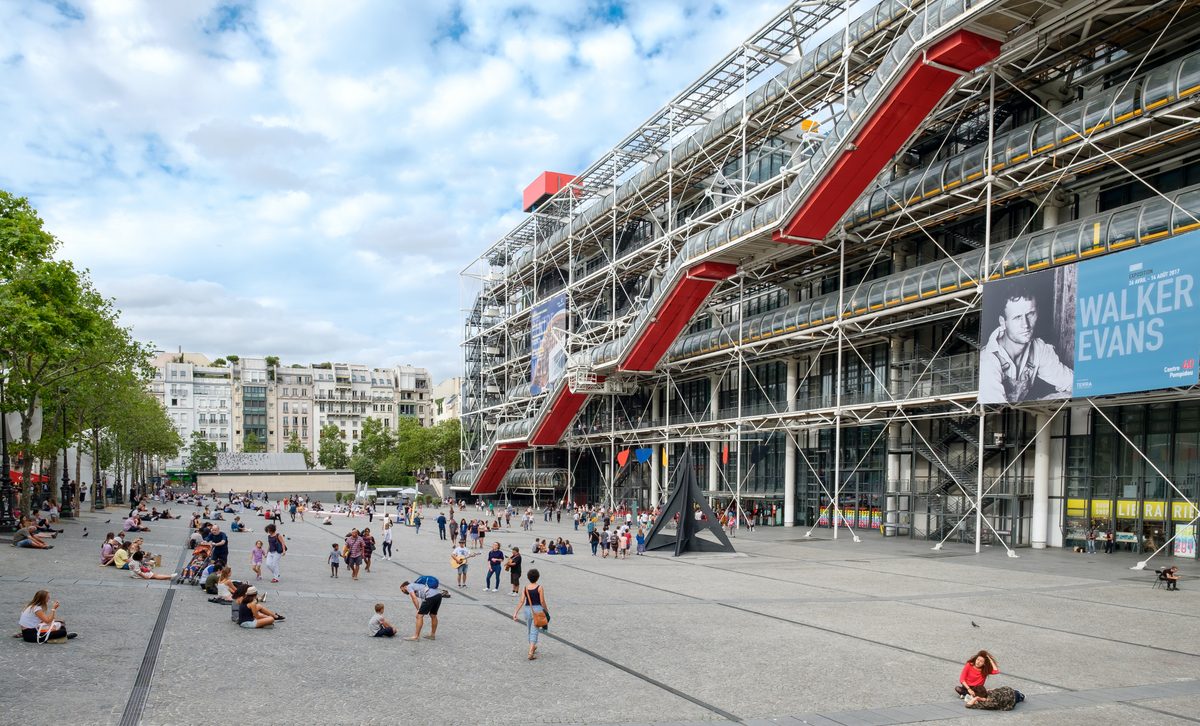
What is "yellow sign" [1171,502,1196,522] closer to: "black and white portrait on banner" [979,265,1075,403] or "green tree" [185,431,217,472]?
"black and white portrait on banner" [979,265,1075,403]

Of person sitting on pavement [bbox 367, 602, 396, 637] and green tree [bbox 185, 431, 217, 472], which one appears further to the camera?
green tree [bbox 185, 431, 217, 472]

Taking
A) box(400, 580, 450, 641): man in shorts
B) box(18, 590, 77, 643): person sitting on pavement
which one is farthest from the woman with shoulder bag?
box(18, 590, 77, 643): person sitting on pavement

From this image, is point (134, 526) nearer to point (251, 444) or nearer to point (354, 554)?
point (354, 554)

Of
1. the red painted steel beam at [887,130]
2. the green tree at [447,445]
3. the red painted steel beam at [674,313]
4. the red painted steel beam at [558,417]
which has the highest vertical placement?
the red painted steel beam at [887,130]

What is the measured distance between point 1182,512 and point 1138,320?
6.35m

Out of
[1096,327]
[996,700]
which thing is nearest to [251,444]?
[1096,327]

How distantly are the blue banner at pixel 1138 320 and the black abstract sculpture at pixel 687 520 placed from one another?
1137 centimetres

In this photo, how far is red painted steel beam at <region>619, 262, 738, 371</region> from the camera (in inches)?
1578

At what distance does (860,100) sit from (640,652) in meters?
23.5

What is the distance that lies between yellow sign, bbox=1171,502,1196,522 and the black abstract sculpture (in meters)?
12.8

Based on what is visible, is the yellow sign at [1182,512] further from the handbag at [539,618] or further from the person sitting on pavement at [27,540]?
the person sitting on pavement at [27,540]

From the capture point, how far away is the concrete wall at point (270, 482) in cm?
9300

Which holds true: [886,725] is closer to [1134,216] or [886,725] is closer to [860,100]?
[1134,216]

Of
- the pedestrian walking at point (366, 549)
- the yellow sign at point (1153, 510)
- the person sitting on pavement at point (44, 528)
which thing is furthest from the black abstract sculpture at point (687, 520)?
the person sitting on pavement at point (44, 528)
